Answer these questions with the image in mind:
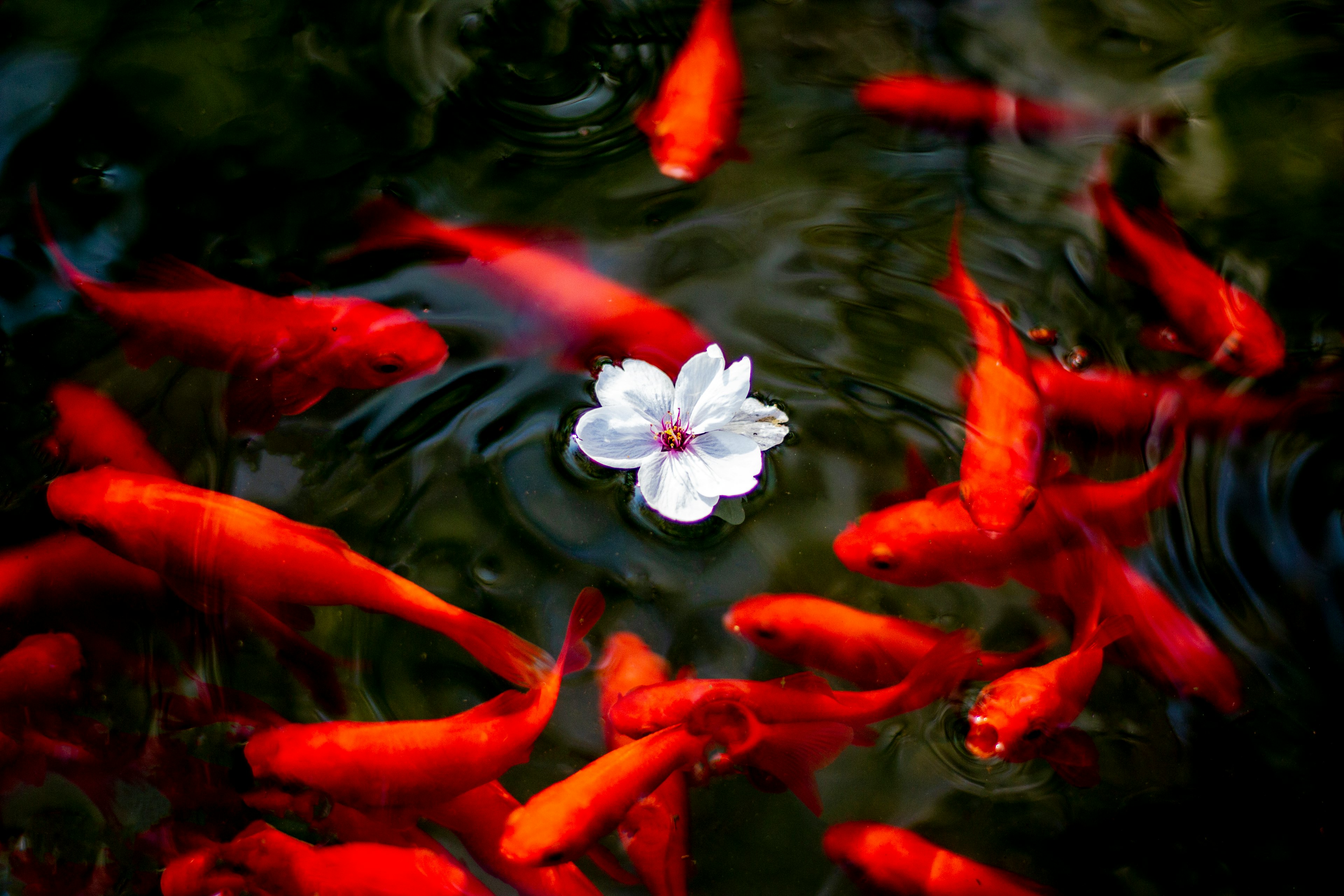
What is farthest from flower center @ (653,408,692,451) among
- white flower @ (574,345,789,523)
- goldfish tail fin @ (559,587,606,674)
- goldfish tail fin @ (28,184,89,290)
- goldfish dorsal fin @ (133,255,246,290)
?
goldfish tail fin @ (28,184,89,290)

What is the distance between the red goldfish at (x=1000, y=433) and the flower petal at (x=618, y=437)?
2.21ft

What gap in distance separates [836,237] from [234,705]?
5.94 feet

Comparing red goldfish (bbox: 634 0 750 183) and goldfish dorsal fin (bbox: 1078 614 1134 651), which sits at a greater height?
red goldfish (bbox: 634 0 750 183)

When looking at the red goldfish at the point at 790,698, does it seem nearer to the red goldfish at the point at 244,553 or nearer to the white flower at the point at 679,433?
the red goldfish at the point at 244,553

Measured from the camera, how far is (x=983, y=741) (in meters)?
1.81

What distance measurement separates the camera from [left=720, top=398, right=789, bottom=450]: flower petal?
1864 millimetres

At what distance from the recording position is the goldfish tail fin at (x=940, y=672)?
5.88ft

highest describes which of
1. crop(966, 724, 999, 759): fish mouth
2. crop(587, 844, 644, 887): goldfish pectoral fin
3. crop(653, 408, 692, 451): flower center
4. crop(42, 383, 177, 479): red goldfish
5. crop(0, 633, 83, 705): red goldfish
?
crop(653, 408, 692, 451): flower center

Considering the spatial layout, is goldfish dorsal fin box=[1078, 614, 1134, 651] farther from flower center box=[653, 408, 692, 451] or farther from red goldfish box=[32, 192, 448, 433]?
red goldfish box=[32, 192, 448, 433]

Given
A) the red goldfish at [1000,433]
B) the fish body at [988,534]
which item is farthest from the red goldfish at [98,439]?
the red goldfish at [1000,433]

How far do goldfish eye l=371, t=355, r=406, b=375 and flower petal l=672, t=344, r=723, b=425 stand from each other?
0.66 meters

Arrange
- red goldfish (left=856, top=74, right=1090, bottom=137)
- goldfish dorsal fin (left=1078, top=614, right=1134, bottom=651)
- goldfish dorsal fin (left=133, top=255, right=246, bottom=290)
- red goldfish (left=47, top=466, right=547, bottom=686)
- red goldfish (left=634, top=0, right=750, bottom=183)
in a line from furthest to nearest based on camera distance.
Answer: red goldfish (left=856, top=74, right=1090, bottom=137), red goldfish (left=634, top=0, right=750, bottom=183), goldfish dorsal fin (left=133, top=255, right=246, bottom=290), goldfish dorsal fin (left=1078, top=614, right=1134, bottom=651), red goldfish (left=47, top=466, right=547, bottom=686)

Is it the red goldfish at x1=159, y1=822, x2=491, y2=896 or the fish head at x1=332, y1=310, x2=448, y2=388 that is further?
the fish head at x1=332, y1=310, x2=448, y2=388

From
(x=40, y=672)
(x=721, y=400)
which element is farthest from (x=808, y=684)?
(x=40, y=672)
